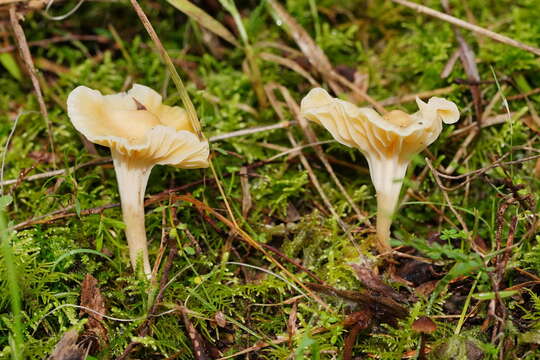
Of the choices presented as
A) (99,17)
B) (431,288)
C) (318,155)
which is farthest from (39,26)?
(431,288)

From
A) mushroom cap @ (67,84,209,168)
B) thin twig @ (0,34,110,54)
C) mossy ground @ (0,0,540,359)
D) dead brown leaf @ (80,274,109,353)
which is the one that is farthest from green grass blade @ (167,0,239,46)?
dead brown leaf @ (80,274,109,353)

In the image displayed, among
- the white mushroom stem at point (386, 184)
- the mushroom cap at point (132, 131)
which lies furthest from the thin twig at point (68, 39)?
the white mushroom stem at point (386, 184)

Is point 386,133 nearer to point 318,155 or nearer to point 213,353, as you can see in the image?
point 318,155

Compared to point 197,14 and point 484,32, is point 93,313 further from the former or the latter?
point 484,32

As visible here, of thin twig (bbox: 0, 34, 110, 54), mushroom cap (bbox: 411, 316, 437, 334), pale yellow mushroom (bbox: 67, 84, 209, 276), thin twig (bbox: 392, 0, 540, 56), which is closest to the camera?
mushroom cap (bbox: 411, 316, 437, 334)

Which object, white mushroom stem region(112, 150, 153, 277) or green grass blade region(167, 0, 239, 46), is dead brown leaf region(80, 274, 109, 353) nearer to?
white mushroom stem region(112, 150, 153, 277)

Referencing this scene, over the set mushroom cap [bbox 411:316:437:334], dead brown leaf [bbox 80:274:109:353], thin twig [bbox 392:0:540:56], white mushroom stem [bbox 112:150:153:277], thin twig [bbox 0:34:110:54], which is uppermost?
thin twig [bbox 0:34:110:54]

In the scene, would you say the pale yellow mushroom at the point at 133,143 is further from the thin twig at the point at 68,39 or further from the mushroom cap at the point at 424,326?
the thin twig at the point at 68,39
